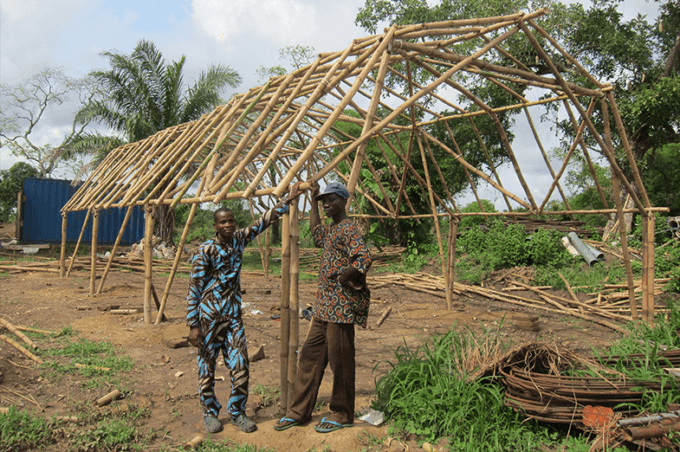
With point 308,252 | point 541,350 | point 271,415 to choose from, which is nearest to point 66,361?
point 271,415

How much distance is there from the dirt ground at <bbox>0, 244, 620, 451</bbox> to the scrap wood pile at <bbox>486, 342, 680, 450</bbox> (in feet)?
3.59

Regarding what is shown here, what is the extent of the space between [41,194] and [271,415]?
64.4ft

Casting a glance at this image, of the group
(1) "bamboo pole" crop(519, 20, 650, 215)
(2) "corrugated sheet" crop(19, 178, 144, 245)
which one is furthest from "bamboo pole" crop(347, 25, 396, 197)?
(2) "corrugated sheet" crop(19, 178, 144, 245)

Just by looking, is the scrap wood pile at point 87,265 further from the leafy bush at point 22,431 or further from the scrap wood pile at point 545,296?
the leafy bush at point 22,431

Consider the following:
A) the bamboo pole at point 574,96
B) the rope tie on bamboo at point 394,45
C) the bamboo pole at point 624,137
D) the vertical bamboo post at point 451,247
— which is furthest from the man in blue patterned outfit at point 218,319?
the vertical bamboo post at point 451,247

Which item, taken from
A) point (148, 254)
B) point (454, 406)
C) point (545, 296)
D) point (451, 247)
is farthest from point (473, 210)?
point (454, 406)

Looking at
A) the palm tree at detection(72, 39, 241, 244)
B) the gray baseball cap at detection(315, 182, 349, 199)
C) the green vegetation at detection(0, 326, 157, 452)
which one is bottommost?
the green vegetation at detection(0, 326, 157, 452)

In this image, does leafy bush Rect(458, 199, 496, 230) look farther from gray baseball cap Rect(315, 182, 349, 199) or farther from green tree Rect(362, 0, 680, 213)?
gray baseball cap Rect(315, 182, 349, 199)

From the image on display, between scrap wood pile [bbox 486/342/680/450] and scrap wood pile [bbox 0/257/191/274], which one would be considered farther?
scrap wood pile [bbox 0/257/191/274]

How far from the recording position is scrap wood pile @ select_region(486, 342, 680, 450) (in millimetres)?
2984

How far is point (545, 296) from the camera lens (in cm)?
977

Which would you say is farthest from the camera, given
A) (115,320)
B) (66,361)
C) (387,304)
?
(387,304)

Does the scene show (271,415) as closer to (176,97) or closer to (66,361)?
(66,361)

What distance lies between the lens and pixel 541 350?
394 cm
